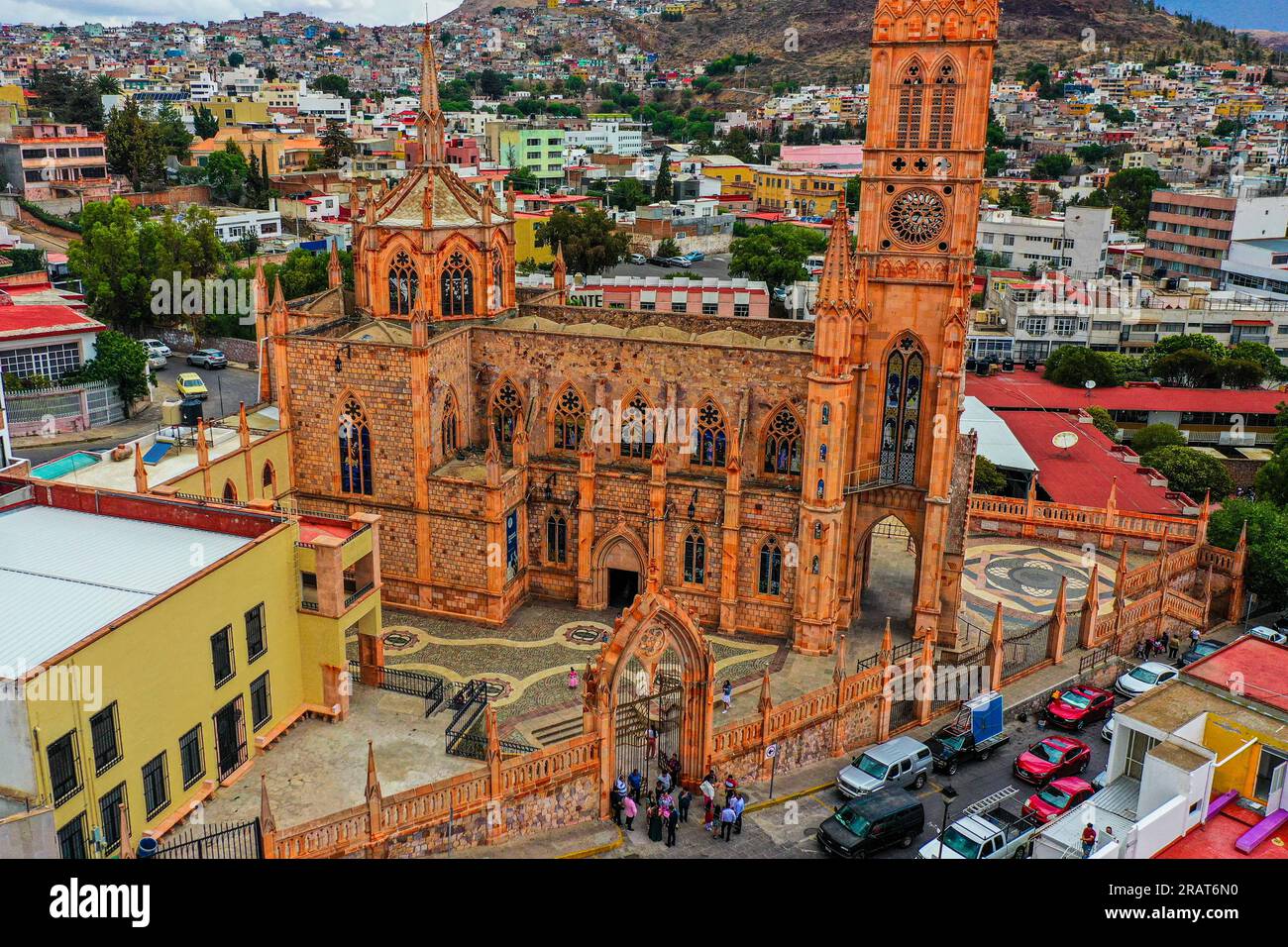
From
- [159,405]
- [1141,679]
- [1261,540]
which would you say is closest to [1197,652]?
[1141,679]

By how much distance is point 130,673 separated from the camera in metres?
26.5

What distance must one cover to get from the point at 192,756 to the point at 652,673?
12403mm

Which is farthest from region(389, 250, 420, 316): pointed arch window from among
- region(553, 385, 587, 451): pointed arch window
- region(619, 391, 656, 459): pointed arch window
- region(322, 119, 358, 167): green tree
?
region(322, 119, 358, 167): green tree

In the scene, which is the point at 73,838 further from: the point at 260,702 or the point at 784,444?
the point at 784,444

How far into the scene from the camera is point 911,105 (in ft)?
129

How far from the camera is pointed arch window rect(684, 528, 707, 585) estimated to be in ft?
141

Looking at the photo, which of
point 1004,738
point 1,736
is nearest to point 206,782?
point 1,736

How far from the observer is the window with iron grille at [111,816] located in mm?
25766

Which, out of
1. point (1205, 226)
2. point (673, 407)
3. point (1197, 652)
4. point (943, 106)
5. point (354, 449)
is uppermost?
point (943, 106)

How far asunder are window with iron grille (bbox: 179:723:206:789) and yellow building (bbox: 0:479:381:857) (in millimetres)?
47

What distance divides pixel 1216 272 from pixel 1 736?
118m

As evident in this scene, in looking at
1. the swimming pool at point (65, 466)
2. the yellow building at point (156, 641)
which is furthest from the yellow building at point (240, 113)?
the yellow building at point (156, 641)

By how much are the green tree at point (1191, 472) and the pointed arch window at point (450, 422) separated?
129ft

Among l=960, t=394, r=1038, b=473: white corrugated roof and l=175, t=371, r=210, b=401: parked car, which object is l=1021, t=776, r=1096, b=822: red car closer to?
l=960, t=394, r=1038, b=473: white corrugated roof
